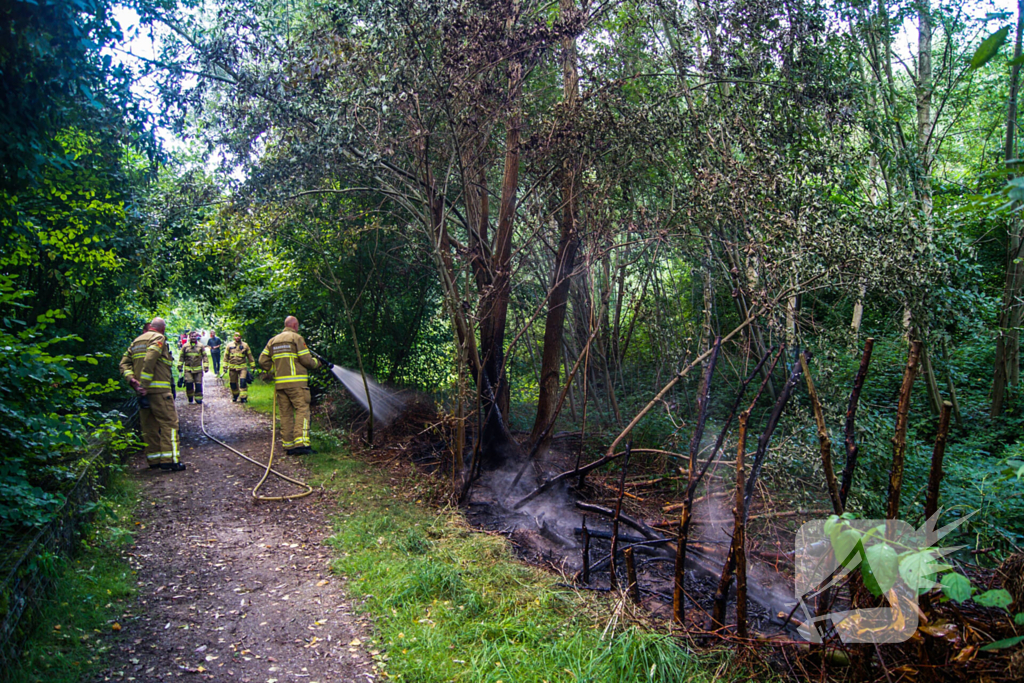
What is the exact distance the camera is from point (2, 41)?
3.69m

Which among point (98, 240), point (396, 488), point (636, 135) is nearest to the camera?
point (636, 135)

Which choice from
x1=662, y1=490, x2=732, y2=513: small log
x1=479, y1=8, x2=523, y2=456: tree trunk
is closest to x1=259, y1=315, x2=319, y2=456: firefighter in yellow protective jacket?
x1=479, y1=8, x2=523, y2=456: tree trunk

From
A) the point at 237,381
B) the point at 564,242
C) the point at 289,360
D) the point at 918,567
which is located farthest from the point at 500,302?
the point at 237,381

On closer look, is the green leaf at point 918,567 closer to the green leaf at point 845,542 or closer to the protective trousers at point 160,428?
the green leaf at point 845,542

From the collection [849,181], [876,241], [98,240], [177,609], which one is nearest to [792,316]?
[876,241]

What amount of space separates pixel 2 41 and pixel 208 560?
4.05 metres

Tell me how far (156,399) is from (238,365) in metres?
7.25

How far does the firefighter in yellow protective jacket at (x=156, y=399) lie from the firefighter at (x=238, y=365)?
644cm

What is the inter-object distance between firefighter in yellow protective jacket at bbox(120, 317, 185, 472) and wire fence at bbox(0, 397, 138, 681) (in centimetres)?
296

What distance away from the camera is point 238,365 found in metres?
15.0

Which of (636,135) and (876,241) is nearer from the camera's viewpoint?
(876,241)

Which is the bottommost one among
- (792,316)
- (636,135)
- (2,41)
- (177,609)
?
(177,609)

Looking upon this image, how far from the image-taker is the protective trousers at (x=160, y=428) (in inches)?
315

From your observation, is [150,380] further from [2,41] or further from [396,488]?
[2,41]
